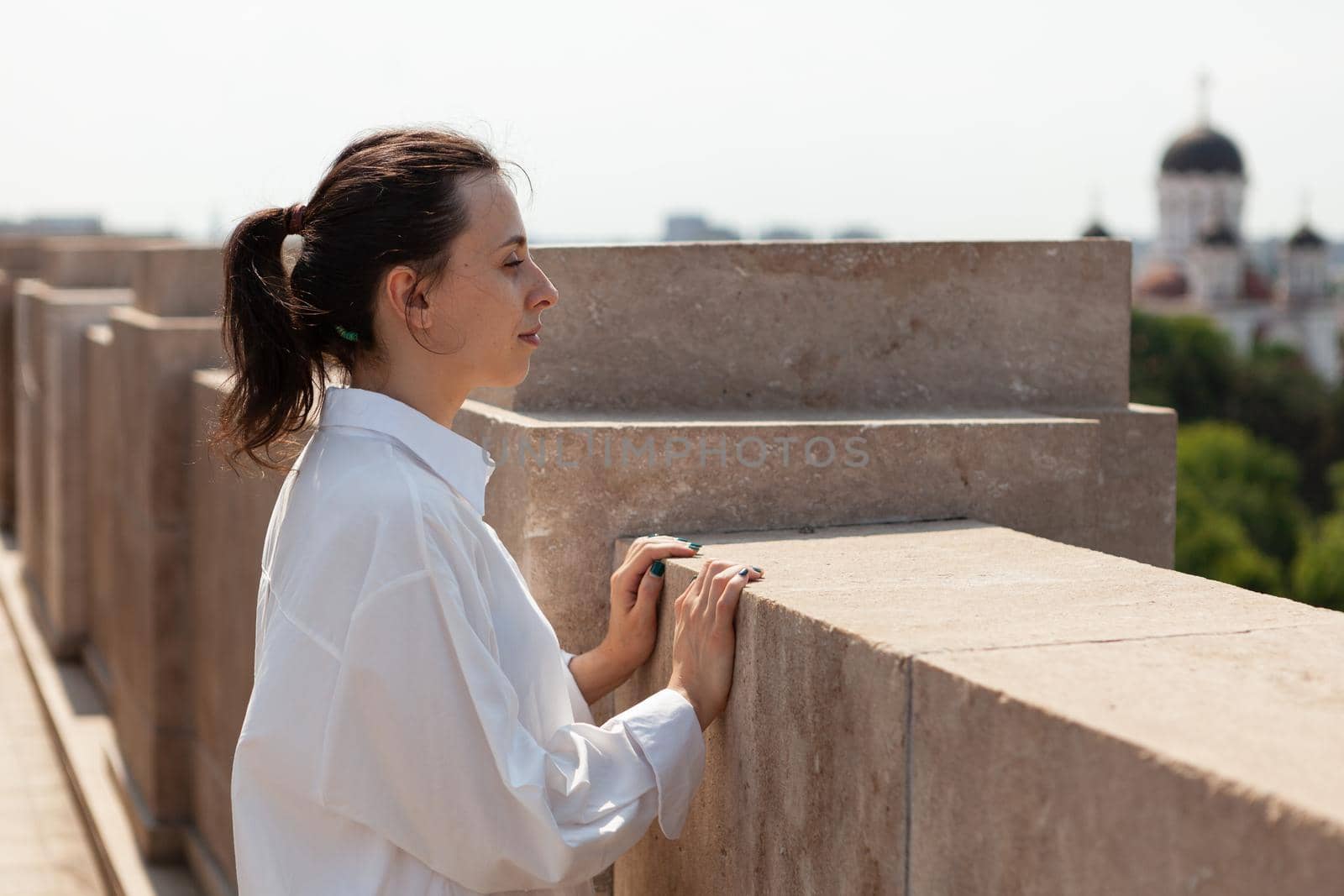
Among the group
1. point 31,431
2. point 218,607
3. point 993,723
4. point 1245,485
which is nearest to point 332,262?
point 993,723

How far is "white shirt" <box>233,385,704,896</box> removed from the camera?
2.11 m

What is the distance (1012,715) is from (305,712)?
86cm

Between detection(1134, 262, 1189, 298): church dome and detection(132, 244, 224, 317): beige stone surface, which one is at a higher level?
detection(132, 244, 224, 317): beige stone surface

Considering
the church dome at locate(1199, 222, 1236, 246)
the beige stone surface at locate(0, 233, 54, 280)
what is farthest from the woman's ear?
the church dome at locate(1199, 222, 1236, 246)

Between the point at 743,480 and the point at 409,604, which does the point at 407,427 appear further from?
the point at 743,480

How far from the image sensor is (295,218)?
2459 mm

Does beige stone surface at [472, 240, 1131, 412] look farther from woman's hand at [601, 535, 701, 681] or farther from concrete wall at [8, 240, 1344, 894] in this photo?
woman's hand at [601, 535, 701, 681]

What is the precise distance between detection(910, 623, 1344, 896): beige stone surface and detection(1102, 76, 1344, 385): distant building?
98997 millimetres

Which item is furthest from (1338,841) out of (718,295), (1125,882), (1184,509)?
(1184,509)

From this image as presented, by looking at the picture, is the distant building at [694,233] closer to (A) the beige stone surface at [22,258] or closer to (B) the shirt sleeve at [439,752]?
(B) the shirt sleeve at [439,752]

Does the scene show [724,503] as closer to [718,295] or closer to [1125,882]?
[718,295]

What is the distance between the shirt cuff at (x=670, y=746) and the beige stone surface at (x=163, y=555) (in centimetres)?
401

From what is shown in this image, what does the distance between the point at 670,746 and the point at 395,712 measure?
476 mm

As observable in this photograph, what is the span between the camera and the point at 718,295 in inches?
148
